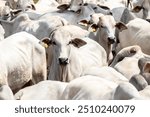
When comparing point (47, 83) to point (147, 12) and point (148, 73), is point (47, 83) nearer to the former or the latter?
point (148, 73)

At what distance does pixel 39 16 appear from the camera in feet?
43.6

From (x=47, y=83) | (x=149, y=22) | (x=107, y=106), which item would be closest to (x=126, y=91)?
(x=107, y=106)

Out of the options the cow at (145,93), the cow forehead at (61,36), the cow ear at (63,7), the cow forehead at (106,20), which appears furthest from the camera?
the cow ear at (63,7)

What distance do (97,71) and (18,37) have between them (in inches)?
60.0

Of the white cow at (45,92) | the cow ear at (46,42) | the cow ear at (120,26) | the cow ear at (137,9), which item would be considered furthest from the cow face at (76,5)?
the white cow at (45,92)

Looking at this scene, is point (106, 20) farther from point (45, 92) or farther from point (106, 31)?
point (45, 92)

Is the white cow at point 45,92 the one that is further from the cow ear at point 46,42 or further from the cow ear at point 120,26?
the cow ear at point 120,26

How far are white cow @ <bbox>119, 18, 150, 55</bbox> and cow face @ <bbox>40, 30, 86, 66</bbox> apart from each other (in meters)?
2.44

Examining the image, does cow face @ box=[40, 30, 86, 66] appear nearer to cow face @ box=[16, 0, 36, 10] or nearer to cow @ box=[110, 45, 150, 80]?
cow @ box=[110, 45, 150, 80]

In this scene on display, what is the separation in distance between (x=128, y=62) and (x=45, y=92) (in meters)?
2.19

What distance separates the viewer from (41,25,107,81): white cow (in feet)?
29.8

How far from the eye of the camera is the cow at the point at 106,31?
35.3 feet

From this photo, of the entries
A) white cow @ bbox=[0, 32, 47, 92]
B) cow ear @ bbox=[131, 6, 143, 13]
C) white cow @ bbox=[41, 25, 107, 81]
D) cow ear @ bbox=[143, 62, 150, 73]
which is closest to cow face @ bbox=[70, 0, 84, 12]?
cow ear @ bbox=[131, 6, 143, 13]

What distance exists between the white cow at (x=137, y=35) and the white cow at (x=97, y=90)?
14.0 ft
